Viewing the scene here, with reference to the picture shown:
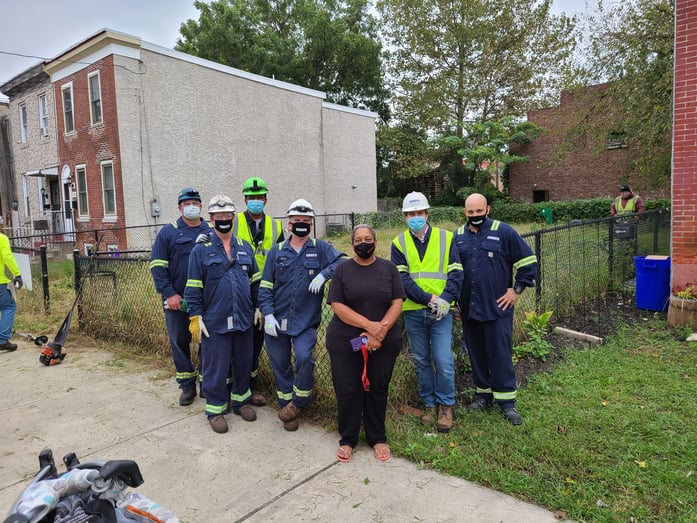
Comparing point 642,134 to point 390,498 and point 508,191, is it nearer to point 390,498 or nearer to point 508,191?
point 390,498

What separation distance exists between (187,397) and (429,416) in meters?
2.36

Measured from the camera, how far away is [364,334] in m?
3.62

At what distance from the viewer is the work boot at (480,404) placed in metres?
4.38

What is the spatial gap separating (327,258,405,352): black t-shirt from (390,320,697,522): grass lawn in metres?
0.92

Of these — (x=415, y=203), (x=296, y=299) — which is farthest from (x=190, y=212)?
(x=415, y=203)

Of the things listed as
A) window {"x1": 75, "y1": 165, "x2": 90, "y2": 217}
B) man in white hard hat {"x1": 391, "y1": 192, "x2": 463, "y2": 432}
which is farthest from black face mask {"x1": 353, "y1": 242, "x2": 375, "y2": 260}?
window {"x1": 75, "y1": 165, "x2": 90, "y2": 217}

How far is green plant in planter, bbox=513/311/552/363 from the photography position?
5.64 m

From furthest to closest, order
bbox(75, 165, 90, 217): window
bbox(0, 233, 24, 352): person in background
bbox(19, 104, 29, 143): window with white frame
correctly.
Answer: bbox(19, 104, 29, 143): window with white frame → bbox(75, 165, 90, 217): window → bbox(0, 233, 24, 352): person in background

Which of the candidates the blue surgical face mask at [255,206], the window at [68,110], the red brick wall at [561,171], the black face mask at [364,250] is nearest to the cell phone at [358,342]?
the black face mask at [364,250]

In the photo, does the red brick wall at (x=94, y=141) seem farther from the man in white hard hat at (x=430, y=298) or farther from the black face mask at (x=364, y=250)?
the black face mask at (x=364, y=250)

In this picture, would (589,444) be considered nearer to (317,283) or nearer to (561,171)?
(317,283)

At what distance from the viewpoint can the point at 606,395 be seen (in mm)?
4582

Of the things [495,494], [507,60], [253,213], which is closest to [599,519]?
[495,494]

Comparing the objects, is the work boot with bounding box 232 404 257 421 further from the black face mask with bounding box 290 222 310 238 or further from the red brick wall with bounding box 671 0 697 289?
the red brick wall with bounding box 671 0 697 289
